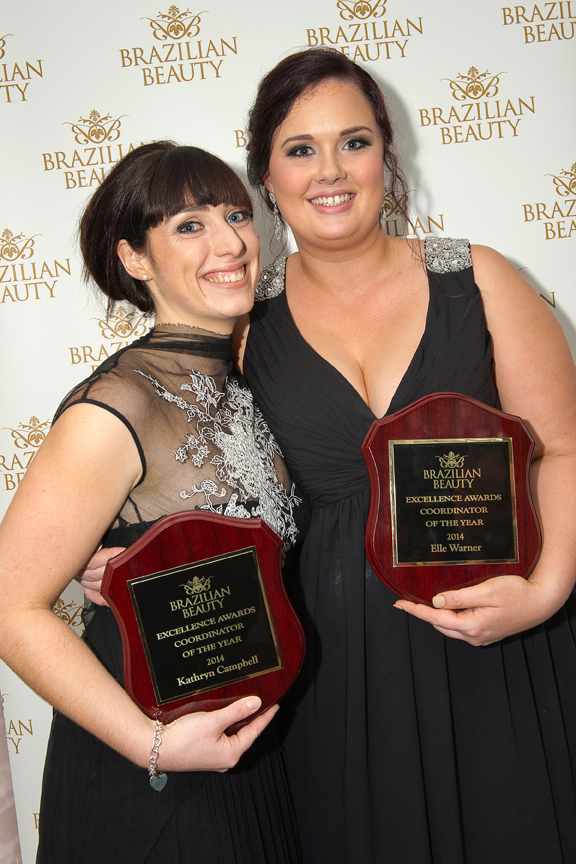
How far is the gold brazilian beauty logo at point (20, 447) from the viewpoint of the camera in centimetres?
216

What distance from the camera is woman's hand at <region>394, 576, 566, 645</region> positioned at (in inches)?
44.4

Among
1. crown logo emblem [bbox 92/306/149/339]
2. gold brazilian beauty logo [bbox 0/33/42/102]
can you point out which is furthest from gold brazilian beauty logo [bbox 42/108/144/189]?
crown logo emblem [bbox 92/306/149/339]

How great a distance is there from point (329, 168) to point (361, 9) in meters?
0.99

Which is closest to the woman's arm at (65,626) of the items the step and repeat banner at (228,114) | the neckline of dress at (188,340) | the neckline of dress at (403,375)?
the neckline of dress at (188,340)

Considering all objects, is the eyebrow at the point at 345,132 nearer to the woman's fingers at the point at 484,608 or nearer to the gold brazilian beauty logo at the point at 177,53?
the gold brazilian beauty logo at the point at 177,53

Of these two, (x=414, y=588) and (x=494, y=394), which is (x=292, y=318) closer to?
(x=494, y=394)

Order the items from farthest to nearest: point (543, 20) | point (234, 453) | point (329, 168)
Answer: point (543, 20) → point (329, 168) → point (234, 453)

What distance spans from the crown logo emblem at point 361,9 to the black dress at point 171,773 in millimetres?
1343

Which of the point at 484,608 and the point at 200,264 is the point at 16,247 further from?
the point at 484,608

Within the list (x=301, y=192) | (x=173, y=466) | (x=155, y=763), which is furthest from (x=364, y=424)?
(x=155, y=763)

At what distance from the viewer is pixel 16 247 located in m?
2.08

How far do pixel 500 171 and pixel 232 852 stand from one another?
76.7 inches

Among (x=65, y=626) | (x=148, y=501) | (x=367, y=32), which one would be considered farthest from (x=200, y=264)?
(x=367, y=32)

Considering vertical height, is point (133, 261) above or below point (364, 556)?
above
